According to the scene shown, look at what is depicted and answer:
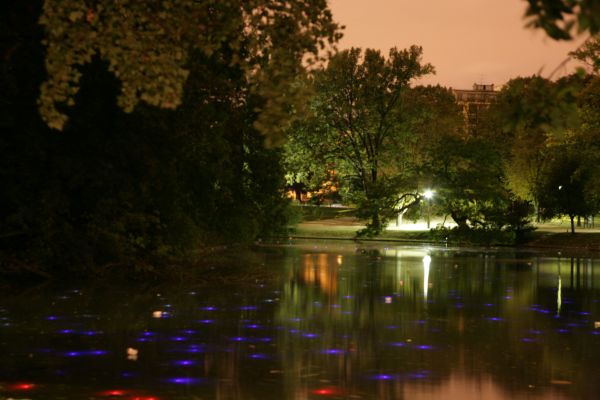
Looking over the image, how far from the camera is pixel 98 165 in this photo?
19.3 meters

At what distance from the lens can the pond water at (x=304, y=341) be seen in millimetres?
8664

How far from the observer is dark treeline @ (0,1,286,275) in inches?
740

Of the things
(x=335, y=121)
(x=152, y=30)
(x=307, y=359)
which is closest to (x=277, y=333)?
(x=307, y=359)

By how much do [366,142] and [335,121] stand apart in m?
2.59

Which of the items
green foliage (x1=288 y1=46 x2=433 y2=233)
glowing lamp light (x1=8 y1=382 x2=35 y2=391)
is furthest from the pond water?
green foliage (x1=288 y1=46 x2=433 y2=233)

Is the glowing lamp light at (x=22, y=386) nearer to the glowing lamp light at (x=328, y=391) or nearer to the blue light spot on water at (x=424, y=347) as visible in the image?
the glowing lamp light at (x=328, y=391)

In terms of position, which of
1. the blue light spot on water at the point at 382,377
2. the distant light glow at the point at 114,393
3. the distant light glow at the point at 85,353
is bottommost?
the blue light spot on water at the point at 382,377

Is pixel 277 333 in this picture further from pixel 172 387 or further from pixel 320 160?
pixel 320 160

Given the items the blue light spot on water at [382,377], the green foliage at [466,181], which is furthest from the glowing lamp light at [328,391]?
the green foliage at [466,181]

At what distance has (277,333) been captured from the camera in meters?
12.2

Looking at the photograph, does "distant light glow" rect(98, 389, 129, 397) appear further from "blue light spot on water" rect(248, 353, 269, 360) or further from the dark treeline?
the dark treeline

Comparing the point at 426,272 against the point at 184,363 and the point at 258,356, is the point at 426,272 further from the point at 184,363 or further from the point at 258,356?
the point at 184,363

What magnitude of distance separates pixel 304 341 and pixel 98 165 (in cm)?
913

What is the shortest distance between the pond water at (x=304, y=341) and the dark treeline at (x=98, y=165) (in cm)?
172
